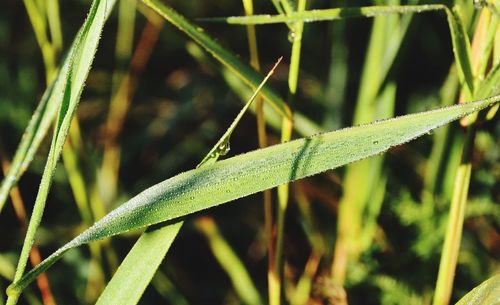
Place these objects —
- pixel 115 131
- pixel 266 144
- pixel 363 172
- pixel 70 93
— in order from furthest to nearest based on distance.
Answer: pixel 115 131 < pixel 363 172 < pixel 266 144 < pixel 70 93

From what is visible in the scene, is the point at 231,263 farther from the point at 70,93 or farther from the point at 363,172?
the point at 70,93

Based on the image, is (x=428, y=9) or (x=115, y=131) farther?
(x=115, y=131)

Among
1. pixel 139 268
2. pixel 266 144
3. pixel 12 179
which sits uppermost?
pixel 266 144

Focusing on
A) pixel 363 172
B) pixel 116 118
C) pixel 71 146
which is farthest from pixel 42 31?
pixel 363 172

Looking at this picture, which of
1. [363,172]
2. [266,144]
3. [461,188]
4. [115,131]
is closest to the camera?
[461,188]

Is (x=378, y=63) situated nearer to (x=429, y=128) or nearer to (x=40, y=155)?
(x=429, y=128)

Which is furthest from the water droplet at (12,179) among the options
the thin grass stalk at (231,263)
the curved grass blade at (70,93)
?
the thin grass stalk at (231,263)

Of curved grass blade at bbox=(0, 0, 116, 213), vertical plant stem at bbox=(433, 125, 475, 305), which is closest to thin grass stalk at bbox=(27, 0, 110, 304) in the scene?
curved grass blade at bbox=(0, 0, 116, 213)
